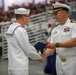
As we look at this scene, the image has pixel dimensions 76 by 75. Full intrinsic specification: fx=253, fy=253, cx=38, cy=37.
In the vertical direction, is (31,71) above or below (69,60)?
below

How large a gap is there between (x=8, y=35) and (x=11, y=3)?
11.2 meters

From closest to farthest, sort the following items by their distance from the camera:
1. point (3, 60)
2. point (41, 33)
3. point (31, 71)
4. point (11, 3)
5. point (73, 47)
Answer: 1. point (73, 47)
2. point (31, 71)
3. point (3, 60)
4. point (41, 33)
5. point (11, 3)

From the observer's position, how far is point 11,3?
563 inches

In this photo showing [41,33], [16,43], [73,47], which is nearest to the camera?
[73,47]

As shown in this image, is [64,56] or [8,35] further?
[8,35]

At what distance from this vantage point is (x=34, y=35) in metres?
9.36

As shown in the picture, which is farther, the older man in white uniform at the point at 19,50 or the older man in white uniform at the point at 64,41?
the older man in white uniform at the point at 19,50

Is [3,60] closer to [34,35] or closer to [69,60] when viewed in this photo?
[34,35]

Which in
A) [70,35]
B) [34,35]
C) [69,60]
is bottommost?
[34,35]

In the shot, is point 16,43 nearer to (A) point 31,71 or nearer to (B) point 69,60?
(B) point 69,60

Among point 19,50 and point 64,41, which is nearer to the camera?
point 64,41

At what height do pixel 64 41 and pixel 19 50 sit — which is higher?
pixel 64 41

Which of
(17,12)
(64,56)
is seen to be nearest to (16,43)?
(17,12)

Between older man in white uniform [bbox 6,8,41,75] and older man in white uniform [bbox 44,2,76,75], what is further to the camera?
older man in white uniform [bbox 6,8,41,75]
